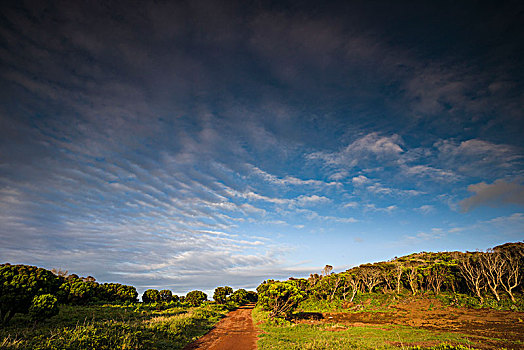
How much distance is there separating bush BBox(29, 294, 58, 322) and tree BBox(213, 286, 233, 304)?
3057 inches

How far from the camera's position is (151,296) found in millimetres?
87500

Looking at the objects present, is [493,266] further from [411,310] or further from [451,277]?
[411,310]

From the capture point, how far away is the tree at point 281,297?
121 feet

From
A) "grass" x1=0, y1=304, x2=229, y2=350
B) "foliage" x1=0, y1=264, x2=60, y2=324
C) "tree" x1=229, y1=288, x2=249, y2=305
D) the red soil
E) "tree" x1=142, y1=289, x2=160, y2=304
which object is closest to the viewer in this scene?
"grass" x1=0, y1=304, x2=229, y2=350

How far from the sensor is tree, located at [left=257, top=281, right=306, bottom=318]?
121 feet

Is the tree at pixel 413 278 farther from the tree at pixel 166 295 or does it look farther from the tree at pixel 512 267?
the tree at pixel 166 295

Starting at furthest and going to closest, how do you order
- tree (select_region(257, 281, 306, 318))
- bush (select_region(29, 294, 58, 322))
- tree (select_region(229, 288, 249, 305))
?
tree (select_region(229, 288, 249, 305)) < tree (select_region(257, 281, 306, 318)) < bush (select_region(29, 294, 58, 322))

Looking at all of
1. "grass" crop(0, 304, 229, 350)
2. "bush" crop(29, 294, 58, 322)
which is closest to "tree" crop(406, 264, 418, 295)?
"grass" crop(0, 304, 229, 350)

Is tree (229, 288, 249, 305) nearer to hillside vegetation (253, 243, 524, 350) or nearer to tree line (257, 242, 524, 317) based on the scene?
tree line (257, 242, 524, 317)

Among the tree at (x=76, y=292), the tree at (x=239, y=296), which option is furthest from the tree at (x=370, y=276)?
the tree at (x=76, y=292)

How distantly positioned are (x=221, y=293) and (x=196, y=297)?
11.0 metres

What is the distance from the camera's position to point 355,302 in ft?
201

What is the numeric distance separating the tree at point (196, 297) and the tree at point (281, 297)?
65720 mm

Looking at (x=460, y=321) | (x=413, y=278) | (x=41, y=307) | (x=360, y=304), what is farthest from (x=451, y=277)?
(x=41, y=307)
